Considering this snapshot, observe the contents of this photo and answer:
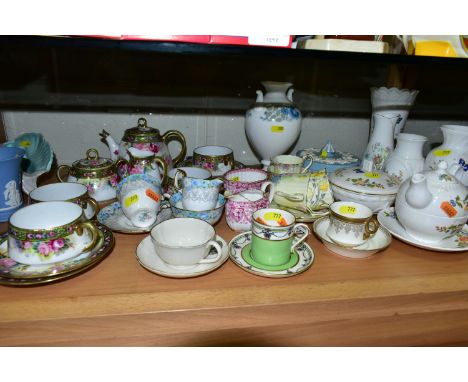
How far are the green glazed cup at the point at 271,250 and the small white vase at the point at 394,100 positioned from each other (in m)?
0.54

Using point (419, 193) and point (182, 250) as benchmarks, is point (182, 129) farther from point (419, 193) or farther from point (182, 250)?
point (419, 193)

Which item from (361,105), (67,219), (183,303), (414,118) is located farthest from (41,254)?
(414,118)

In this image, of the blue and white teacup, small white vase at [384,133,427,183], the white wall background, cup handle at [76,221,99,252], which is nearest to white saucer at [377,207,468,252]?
small white vase at [384,133,427,183]

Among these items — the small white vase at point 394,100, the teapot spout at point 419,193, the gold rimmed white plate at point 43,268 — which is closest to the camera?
the gold rimmed white plate at point 43,268

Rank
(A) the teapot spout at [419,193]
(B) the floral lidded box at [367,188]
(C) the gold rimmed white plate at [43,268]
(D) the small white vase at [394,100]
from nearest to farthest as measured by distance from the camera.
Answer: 1. (C) the gold rimmed white plate at [43,268]
2. (A) the teapot spout at [419,193]
3. (B) the floral lidded box at [367,188]
4. (D) the small white vase at [394,100]

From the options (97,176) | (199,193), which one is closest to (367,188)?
(199,193)

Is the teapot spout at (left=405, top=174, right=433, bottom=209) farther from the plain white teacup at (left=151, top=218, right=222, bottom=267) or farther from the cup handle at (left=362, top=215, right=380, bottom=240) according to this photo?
the plain white teacup at (left=151, top=218, right=222, bottom=267)

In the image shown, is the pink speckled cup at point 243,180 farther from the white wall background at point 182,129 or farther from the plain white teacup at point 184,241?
the white wall background at point 182,129

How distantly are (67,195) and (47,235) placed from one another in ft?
0.66

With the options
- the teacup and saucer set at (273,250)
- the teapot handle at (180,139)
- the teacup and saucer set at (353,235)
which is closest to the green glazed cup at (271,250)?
the teacup and saucer set at (273,250)

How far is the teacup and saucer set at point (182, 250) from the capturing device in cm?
64

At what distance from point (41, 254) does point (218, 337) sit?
0.32m

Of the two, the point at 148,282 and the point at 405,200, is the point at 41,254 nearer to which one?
the point at 148,282

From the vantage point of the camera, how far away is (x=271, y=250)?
0.67 m
